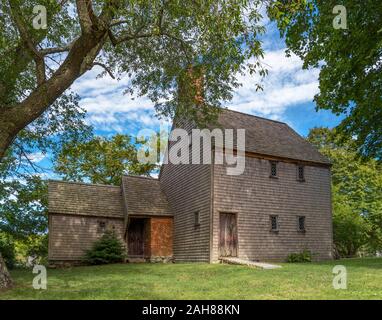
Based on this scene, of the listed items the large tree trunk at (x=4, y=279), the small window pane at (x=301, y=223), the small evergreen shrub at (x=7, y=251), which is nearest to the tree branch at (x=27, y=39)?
the large tree trunk at (x=4, y=279)

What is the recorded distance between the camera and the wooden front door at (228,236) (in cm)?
2173

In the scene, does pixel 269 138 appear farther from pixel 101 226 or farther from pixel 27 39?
pixel 27 39

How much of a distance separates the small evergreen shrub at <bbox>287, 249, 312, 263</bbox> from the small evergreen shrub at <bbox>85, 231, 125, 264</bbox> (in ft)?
31.1

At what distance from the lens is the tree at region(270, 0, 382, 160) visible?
17.5m

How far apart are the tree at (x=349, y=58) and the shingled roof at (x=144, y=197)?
11505mm

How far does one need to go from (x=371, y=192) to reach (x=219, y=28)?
2937 cm

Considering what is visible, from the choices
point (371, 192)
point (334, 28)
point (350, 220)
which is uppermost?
point (334, 28)

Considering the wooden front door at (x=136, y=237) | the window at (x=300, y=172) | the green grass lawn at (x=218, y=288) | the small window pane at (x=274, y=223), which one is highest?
the window at (x=300, y=172)

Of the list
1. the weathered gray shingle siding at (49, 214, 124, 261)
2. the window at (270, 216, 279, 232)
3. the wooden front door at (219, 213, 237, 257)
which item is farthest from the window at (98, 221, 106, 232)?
the window at (270, 216, 279, 232)

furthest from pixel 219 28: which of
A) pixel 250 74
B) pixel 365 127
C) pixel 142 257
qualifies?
pixel 142 257

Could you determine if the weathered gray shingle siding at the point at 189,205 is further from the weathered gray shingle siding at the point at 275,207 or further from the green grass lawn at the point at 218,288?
the green grass lawn at the point at 218,288

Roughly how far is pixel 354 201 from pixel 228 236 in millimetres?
19280
